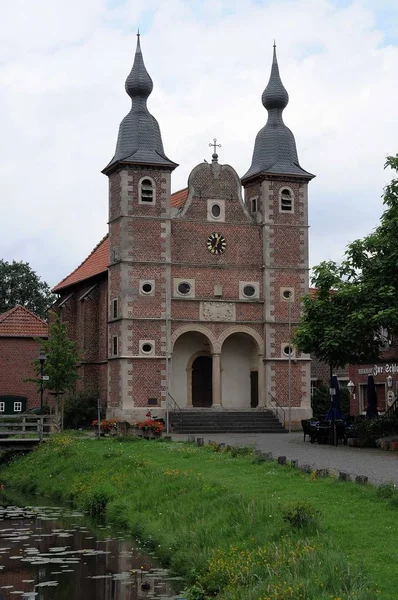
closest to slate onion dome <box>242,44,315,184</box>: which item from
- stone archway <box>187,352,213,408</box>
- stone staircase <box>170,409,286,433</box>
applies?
stone archway <box>187,352,213,408</box>

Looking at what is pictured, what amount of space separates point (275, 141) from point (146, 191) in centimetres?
761

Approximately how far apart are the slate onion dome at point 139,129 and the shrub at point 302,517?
3376 centimetres

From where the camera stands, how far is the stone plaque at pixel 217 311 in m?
49.7

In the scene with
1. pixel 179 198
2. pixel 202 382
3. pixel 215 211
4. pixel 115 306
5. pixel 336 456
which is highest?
pixel 179 198

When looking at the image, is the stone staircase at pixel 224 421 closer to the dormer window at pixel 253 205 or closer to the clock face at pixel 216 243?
the clock face at pixel 216 243

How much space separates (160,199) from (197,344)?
778 cm

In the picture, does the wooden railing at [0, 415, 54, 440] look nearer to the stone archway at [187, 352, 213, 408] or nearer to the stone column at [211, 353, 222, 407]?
the stone column at [211, 353, 222, 407]

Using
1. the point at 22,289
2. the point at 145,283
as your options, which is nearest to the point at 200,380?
the point at 145,283

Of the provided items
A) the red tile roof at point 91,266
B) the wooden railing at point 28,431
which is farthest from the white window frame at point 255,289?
the wooden railing at point 28,431

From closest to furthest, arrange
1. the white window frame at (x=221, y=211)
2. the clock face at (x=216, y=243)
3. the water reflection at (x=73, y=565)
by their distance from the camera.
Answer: the water reflection at (x=73, y=565), the clock face at (x=216, y=243), the white window frame at (x=221, y=211)

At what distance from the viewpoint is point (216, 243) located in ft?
165

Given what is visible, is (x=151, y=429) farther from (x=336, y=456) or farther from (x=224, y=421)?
(x=336, y=456)

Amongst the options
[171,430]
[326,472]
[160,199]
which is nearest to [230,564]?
[326,472]

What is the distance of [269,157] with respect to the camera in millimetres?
51469
